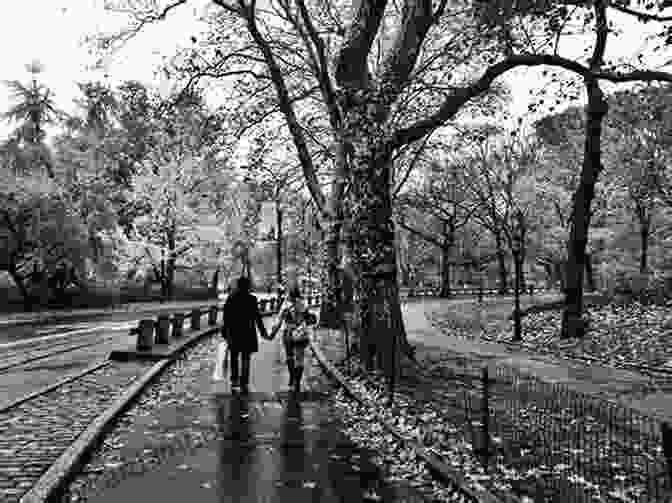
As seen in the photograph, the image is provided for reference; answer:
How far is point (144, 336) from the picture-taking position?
14.6 m

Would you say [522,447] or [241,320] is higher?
[241,320]

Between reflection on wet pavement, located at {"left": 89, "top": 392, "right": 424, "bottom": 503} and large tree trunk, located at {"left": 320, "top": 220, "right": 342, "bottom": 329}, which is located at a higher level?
large tree trunk, located at {"left": 320, "top": 220, "right": 342, "bottom": 329}

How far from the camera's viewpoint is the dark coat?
32.9 ft

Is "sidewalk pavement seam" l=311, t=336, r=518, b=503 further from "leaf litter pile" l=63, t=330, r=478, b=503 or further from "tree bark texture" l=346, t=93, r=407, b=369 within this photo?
"tree bark texture" l=346, t=93, r=407, b=369

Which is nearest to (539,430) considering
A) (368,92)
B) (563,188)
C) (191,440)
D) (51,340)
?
(191,440)

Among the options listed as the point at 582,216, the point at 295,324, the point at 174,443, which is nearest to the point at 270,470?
the point at 174,443

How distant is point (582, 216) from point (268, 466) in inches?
535

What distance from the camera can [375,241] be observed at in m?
11.2

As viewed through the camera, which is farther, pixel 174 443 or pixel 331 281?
pixel 331 281

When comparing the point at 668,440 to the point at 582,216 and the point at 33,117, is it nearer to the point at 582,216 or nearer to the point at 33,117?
the point at 582,216

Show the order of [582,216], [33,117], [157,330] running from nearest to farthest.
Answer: [157,330] < [582,216] < [33,117]

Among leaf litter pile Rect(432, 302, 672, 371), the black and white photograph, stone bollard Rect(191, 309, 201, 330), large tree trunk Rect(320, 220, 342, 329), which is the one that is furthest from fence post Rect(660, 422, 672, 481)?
stone bollard Rect(191, 309, 201, 330)

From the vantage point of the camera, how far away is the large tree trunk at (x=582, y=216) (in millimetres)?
16344

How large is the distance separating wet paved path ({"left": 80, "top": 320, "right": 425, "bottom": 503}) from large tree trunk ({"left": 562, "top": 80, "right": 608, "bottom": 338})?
33.0 feet
